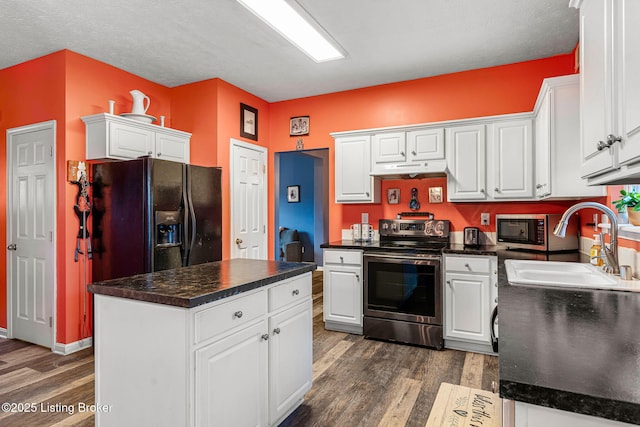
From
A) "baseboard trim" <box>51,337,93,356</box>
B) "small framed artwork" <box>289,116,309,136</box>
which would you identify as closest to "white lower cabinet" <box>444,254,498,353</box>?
"small framed artwork" <box>289,116,309,136</box>

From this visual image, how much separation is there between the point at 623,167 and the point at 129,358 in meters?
2.01

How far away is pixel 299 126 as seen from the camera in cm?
463

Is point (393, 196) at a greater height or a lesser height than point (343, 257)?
greater

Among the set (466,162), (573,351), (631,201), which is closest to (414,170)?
(466,162)

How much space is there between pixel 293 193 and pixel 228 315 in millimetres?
6289

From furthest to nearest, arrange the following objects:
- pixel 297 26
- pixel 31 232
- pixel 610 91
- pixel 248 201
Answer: pixel 248 201, pixel 31 232, pixel 297 26, pixel 610 91

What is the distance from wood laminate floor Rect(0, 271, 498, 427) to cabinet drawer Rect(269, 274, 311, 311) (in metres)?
0.71

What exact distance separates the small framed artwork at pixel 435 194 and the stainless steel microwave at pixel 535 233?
644 mm

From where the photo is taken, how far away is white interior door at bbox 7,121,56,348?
10.9 ft

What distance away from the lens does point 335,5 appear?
2.57 meters

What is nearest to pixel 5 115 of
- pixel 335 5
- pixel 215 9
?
pixel 215 9

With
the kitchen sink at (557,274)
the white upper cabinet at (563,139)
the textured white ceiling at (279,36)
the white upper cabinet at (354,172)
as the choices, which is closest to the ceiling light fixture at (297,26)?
the textured white ceiling at (279,36)

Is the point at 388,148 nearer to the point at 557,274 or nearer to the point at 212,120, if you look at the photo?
the point at 212,120

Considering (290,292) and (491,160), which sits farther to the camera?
(491,160)
